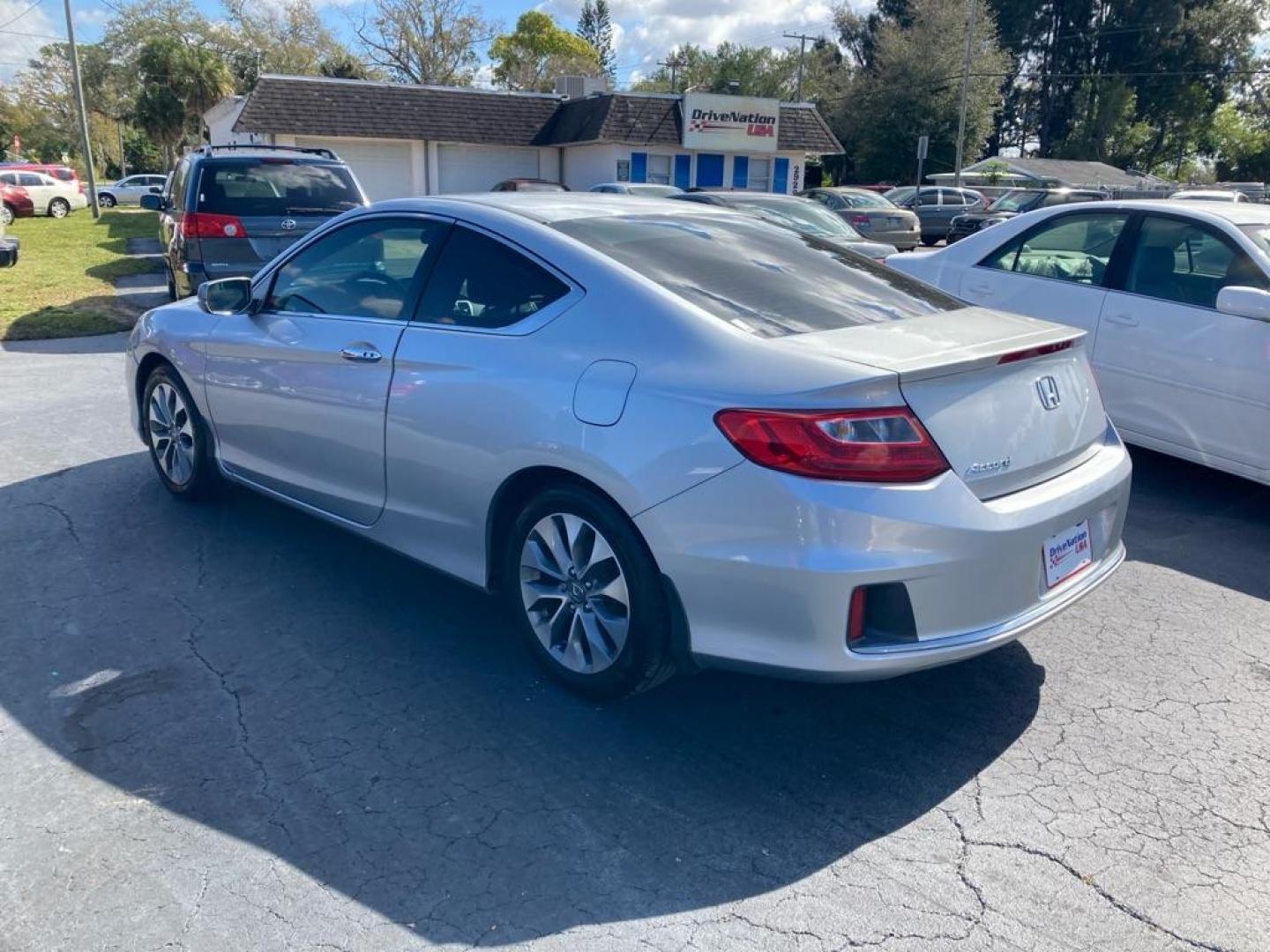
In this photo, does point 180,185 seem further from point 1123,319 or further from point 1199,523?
point 1199,523

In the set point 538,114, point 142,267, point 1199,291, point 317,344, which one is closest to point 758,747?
point 317,344

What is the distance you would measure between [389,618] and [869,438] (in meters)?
Answer: 2.19

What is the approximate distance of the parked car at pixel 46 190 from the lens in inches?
1336

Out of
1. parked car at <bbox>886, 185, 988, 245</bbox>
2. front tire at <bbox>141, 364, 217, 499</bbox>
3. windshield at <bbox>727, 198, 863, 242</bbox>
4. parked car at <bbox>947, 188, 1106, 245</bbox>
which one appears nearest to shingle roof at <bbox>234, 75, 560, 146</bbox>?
parked car at <bbox>886, 185, 988, 245</bbox>

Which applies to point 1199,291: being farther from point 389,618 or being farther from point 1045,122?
point 1045,122

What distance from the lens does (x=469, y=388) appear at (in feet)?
11.8

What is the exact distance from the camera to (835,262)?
4.12 metres

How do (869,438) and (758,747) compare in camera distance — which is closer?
(869,438)

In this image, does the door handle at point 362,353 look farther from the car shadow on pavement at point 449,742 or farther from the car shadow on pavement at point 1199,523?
the car shadow on pavement at point 1199,523

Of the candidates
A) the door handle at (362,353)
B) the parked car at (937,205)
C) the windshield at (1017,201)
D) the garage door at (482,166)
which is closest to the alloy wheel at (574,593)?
the door handle at (362,353)

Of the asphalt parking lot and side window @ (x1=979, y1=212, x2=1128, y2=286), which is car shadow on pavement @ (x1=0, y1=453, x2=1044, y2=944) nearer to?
the asphalt parking lot

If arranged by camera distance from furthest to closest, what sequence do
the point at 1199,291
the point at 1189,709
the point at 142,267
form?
the point at 142,267 < the point at 1199,291 < the point at 1189,709

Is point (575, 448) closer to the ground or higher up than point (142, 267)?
higher up

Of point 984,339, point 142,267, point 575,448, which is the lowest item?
point 142,267
